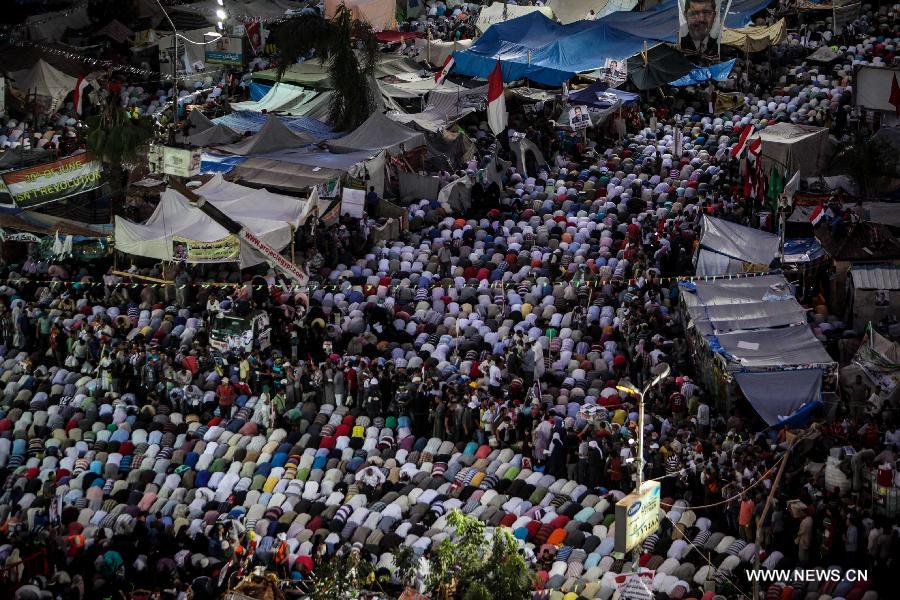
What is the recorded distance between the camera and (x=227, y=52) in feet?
149

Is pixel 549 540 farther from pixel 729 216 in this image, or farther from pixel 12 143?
pixel 12 143

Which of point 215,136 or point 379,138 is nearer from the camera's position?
point 379,138

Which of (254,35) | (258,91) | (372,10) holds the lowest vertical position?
(258,91)

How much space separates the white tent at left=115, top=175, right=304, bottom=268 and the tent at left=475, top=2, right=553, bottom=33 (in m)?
16.7

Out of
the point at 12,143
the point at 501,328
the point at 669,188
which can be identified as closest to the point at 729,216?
the point at 669,188

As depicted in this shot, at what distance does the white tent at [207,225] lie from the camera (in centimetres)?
3048

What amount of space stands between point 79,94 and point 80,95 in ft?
0.72

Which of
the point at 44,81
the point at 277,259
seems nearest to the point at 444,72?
the point at 44,81

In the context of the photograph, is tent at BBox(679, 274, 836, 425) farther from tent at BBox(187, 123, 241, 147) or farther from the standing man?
tent at BBox(187, 123, 241, 147)

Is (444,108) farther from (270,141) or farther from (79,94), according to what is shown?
(79,94)

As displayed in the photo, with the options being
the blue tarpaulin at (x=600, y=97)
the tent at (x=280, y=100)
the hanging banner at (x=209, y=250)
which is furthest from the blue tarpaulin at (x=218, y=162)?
the blue tarpaulin at (x=600, y=97)

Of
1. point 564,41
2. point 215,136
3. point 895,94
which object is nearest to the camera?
point 895,94

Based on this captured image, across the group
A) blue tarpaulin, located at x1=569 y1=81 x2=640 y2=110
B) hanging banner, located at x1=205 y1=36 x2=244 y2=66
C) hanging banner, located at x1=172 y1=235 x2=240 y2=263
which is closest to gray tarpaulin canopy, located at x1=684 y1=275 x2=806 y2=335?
hanging banner, located at x1=172 y1=235 x2=240 y2=263

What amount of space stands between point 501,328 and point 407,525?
597 cm
